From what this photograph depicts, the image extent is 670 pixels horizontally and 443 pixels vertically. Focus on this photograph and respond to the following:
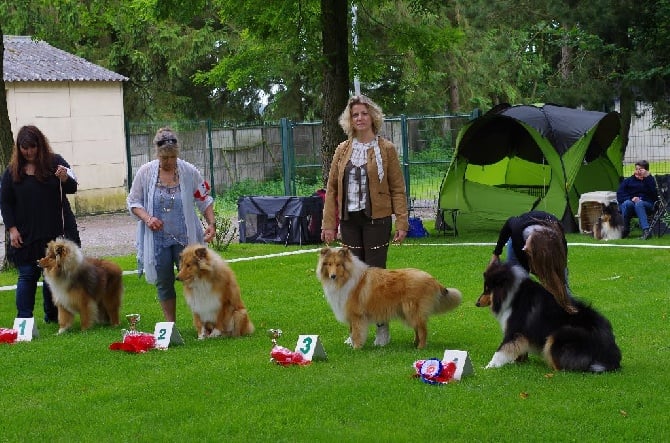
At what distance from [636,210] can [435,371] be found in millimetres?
10148

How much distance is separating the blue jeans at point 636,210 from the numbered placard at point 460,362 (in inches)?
386

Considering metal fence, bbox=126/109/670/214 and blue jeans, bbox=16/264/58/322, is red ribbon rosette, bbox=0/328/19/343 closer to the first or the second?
blue jeans, bbox=16/264/58/322

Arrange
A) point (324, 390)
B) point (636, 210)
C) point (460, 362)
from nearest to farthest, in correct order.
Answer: point (324, 390) < point (460, 362) < point (636, 210)

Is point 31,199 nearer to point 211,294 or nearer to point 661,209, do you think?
point 211,294

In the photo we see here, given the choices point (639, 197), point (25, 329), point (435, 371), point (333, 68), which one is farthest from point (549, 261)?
point (333, 68)

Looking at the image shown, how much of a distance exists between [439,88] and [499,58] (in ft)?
18.3

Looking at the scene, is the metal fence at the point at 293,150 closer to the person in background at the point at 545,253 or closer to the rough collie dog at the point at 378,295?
the rough collie dog at the point at 378,295

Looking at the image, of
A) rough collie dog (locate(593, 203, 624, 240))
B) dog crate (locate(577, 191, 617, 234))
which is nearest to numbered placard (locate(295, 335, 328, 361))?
rough collie dog (locate(593, 203, 624, 240))

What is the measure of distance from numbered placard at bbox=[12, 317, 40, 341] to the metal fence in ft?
44.9

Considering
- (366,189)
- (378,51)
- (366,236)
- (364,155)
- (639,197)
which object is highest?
(378,51)

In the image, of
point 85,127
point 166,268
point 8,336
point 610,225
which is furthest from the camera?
point 85,127

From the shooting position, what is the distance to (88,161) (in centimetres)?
2431

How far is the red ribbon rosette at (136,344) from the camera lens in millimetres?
7617

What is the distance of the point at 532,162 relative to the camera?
58.3 ft
